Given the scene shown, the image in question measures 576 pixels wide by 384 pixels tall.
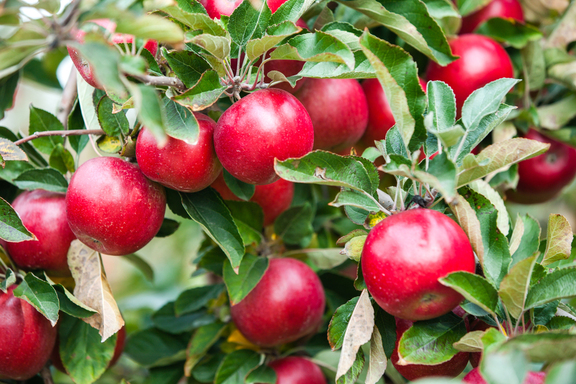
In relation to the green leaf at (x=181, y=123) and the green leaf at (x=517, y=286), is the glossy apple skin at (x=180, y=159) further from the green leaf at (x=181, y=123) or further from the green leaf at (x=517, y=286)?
the green leaf at (x=517, y=286)

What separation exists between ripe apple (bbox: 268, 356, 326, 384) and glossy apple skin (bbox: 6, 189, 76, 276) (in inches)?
22.4

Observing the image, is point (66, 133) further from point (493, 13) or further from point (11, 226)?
point (493, 13)

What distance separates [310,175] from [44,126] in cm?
71

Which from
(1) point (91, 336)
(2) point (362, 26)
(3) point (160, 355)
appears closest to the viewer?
(1) point (91, 336)

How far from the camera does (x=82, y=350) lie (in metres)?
1.02

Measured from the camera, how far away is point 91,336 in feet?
3.41

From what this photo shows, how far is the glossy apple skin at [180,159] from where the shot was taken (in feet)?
2.62

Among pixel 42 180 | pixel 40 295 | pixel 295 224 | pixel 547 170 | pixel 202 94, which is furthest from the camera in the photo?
pixel 547 170

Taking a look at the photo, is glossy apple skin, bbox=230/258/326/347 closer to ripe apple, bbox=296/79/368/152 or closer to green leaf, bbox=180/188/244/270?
green leaf, bbox=180/188/244/270

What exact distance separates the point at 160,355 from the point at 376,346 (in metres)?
0.81

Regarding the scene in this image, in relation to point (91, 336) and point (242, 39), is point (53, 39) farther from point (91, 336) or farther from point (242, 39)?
point (91, 336)

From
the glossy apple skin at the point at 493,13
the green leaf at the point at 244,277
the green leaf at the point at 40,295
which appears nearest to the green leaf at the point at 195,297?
the green leaf at the point at 244,277

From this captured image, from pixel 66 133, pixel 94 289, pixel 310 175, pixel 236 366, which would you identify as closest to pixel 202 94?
pixel 310 175

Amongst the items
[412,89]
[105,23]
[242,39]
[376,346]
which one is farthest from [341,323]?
[105,23]
